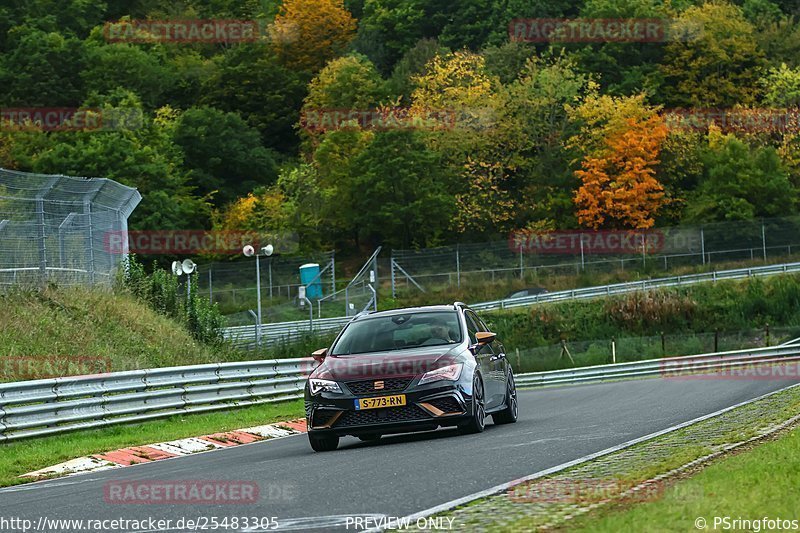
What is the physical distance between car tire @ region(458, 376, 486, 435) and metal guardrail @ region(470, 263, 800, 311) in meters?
49.3

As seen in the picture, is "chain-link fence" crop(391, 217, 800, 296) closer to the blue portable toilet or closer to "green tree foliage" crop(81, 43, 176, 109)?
the blue portable toilet

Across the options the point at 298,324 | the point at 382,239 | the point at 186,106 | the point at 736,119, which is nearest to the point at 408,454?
the point at 298,324

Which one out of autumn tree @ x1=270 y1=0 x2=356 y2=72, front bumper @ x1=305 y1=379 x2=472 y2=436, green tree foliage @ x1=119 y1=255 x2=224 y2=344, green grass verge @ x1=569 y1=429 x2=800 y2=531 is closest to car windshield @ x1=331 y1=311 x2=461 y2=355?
front bumper @ x1=305 y1=379 x2=472 y2=436

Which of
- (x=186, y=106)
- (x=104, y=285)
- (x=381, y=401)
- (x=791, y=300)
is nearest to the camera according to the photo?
(x=381, y=401)

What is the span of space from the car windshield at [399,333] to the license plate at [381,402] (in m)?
1.04

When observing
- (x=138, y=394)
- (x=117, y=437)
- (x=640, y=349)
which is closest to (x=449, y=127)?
(x=640, y=349)

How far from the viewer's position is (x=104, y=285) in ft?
101

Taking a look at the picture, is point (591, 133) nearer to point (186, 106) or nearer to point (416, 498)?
point (186, 106)

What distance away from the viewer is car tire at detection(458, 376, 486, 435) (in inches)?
615

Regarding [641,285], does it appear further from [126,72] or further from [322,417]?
[322,417]

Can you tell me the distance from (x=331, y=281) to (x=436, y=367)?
51.6 metres

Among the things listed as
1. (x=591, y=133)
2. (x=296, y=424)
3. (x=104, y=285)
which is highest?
(x=591, y=133)

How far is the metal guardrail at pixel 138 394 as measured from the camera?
19.2 metres

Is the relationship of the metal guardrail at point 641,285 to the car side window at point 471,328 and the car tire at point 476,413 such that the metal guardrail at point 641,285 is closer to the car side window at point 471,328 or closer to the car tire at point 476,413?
the car side window at point 471,328
